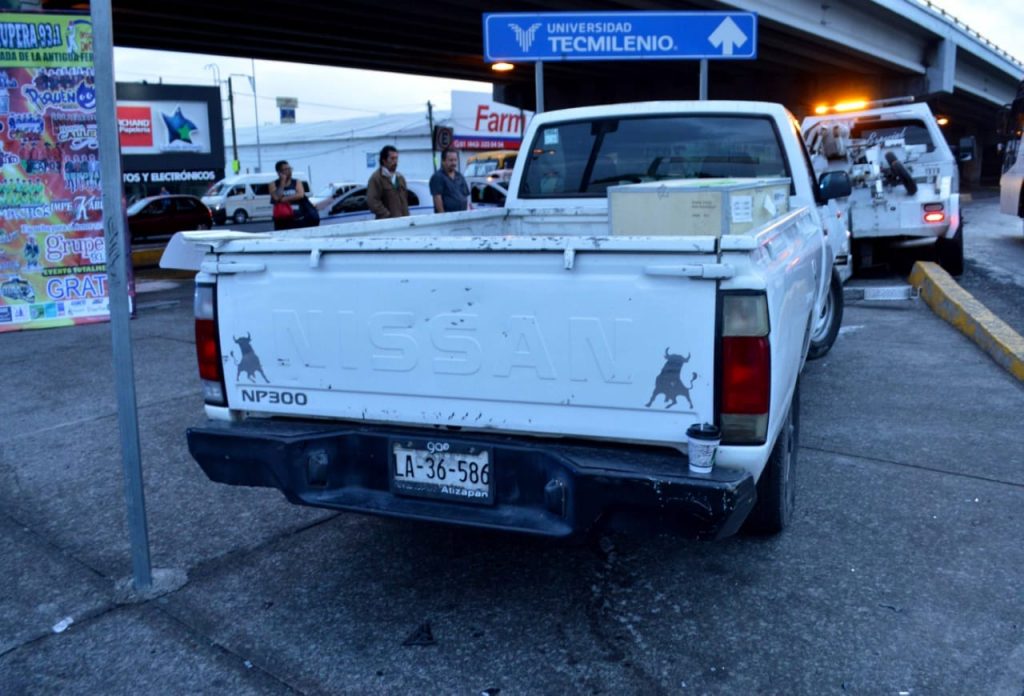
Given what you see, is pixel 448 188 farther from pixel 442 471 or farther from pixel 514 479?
pixel 514 479

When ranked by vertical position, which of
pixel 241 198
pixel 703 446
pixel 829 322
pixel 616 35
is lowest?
pixel 829 322

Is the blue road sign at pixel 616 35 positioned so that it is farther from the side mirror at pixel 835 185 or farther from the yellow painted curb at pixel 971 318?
the side mirror at pixel 835 185

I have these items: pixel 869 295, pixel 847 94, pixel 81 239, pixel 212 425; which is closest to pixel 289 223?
pixel 81 239

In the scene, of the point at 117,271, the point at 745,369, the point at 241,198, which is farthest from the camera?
the point at 241,198

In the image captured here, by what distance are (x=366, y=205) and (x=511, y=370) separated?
18.3m

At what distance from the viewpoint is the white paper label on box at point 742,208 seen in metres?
3.94

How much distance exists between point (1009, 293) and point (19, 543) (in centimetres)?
1073

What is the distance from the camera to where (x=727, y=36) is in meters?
10.1

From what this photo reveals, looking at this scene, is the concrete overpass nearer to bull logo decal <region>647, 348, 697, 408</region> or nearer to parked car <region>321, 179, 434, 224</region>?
parked car <region>321, 179, 434, 224</region>

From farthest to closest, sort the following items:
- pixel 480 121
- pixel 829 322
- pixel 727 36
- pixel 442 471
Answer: pixel 480 121, pixel 727 36, pixel 829 322, pixel 442 471

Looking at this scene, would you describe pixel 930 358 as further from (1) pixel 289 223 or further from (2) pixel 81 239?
(2) pixel 81 239

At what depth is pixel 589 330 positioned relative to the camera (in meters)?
2.98

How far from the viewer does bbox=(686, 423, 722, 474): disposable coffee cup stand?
290cm

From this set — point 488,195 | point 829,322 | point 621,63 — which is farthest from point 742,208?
point 621,63
